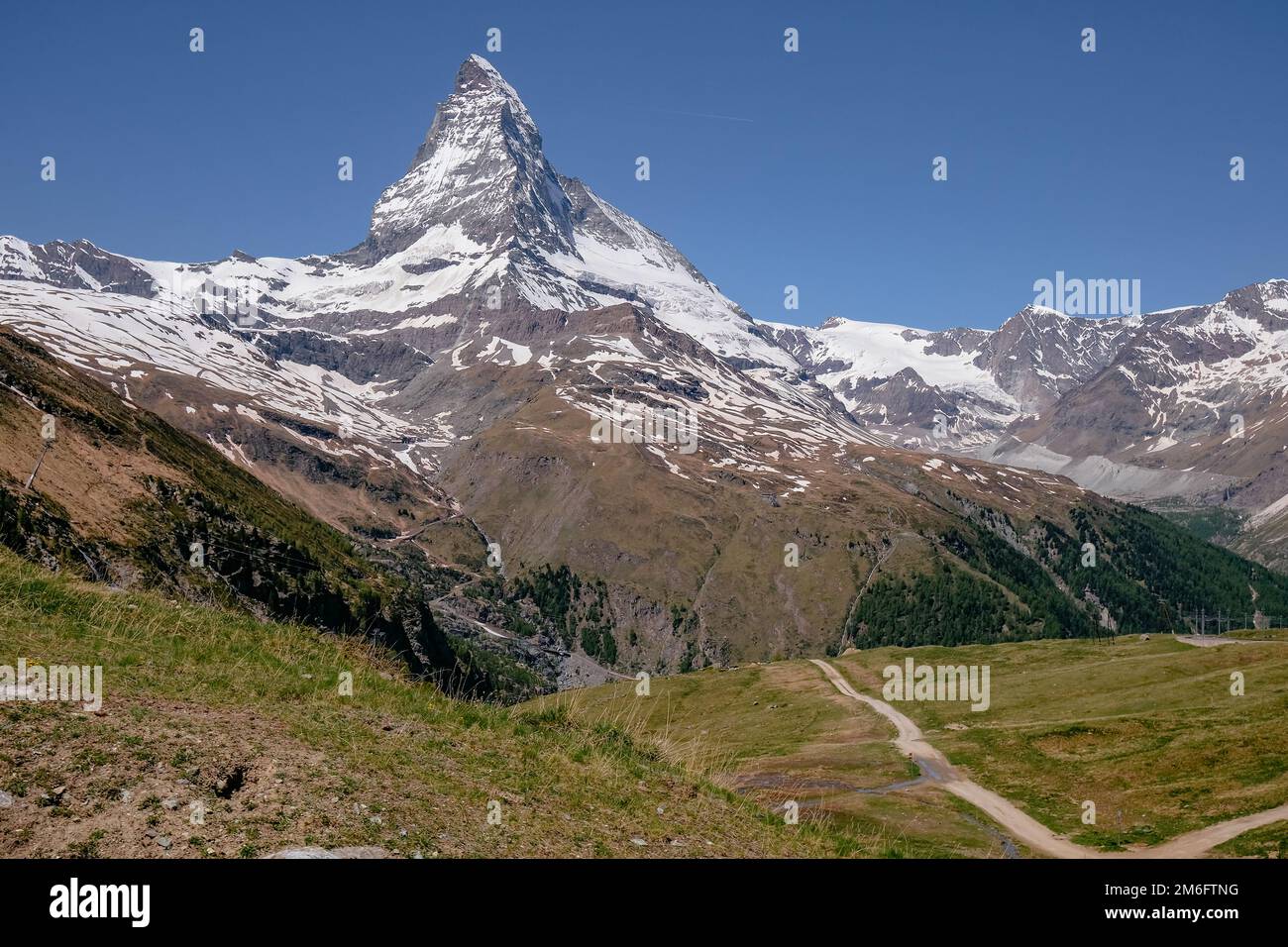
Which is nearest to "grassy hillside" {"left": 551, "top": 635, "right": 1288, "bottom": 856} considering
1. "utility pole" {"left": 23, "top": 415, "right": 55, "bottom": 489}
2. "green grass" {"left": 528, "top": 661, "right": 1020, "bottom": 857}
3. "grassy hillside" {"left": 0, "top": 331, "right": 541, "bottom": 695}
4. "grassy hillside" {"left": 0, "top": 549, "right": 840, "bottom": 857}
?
"green grass" {"left": 528, "top": 661, "right": 1020, "bottom": 857}

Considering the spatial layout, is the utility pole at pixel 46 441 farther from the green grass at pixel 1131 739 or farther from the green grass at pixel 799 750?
the green grass at pixel 1131 739

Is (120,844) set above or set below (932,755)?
above

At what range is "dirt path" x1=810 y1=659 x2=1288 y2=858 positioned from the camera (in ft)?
165

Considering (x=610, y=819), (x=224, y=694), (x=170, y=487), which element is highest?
(x=170, y=487)

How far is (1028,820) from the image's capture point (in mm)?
66562

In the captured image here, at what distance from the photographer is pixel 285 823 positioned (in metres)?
10.8

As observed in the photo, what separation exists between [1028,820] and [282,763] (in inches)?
2637

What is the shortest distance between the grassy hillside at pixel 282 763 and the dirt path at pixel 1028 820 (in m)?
44.8

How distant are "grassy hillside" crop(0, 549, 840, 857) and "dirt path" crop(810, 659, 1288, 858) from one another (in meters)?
44.8

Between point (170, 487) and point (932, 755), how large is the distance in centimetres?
7937

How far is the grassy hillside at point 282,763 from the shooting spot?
34.4ft
